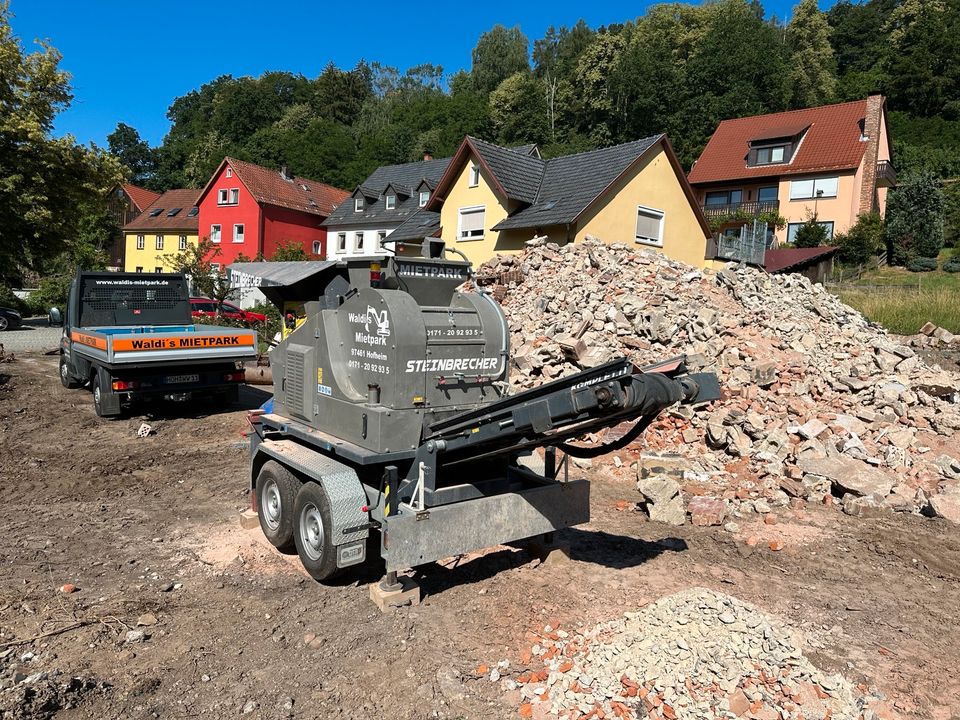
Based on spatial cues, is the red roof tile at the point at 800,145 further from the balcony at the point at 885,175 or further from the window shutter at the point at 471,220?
the window shutter at the point at 471,220

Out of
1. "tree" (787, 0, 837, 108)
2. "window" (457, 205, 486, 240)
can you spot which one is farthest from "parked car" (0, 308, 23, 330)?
"tree" (787, 0, 837, 108)

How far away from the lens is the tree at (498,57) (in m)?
84.4

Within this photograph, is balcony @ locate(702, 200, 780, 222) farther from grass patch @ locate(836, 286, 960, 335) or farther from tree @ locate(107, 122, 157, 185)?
tree @ locate(107, 122, 157, 185)

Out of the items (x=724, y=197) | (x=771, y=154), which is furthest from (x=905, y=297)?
(x=724, y=197)

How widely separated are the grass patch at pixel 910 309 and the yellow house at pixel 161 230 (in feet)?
141

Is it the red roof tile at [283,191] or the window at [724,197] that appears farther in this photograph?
the red roof tile at [283,191]

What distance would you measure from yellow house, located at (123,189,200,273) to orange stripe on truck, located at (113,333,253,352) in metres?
41.1

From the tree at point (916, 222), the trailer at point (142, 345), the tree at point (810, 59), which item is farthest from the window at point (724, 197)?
the trailer at point (142, 345)

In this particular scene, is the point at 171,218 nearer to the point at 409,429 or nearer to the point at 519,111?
the point at 519,111

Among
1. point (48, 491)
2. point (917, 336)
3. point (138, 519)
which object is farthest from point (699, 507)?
point (917, 336)

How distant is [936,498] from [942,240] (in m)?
35.5

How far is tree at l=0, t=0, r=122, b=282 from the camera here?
23.3 m

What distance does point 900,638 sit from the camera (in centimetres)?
502

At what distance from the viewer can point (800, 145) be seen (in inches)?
1650
